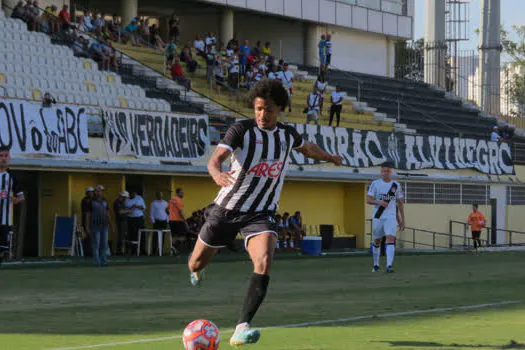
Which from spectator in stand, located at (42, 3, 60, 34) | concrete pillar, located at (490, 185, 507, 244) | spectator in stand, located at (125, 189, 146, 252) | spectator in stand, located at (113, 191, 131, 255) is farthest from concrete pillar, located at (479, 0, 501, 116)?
spectator in stand, located at (113, 191, 131, 255)

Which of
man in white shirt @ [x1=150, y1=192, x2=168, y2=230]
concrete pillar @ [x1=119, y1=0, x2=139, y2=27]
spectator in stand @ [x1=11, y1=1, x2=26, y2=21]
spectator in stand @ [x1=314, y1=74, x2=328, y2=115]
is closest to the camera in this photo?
man in white shirt @ [x1=150, y1=192, x2=168, y2=230]

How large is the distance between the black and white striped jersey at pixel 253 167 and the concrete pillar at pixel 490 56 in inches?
1836

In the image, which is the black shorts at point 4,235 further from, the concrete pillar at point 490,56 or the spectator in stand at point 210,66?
the concrete pillar at point 490,56

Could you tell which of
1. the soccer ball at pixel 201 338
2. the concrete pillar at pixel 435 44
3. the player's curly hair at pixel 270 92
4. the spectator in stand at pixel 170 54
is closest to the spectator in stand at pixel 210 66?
the spectator in stand at pixel 170 54

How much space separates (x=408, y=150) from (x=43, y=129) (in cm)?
1704

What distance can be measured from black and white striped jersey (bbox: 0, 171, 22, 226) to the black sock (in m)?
9.22

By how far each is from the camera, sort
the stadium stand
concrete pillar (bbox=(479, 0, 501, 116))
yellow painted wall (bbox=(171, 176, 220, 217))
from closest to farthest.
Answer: the stadium stand, yellow painted wall (bbox=(171, 176, 220, 217)), concrete pillar (bbox=(479, 0, 501, 116))

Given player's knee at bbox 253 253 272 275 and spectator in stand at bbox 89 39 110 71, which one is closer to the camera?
player's knee at bbox 253 253 272 275

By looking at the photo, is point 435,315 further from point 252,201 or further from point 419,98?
point 419,98

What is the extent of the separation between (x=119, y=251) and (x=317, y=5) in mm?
23497

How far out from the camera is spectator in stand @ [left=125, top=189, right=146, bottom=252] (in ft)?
94.5

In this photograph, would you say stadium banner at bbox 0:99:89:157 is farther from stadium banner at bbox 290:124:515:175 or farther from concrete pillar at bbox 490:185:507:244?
concrete pillar at bbox 490:185:507:244

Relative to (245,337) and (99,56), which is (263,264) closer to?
(245,337)

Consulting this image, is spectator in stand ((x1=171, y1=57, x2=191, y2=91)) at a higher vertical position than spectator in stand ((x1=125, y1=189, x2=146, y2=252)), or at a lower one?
higher
